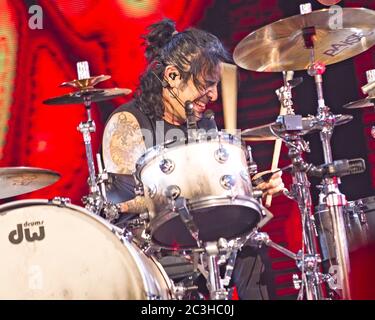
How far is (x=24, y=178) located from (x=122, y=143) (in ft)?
2.01

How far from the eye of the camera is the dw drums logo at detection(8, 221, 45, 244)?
226cm

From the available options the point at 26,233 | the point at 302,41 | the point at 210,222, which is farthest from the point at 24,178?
the point at 302,41

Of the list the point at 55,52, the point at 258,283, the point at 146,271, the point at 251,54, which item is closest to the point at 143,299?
the point at 146,271

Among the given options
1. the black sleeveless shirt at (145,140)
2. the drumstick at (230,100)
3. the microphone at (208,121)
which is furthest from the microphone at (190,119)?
the drumstick at (230,100)

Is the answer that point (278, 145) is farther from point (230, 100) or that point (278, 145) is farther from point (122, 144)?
point (122, 144)

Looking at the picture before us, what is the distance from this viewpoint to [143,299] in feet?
7.23

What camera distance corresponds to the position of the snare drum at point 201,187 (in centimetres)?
249

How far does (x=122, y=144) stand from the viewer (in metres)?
3.16

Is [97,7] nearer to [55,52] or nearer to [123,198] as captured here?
[55,52]

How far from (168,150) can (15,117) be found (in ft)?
5.65

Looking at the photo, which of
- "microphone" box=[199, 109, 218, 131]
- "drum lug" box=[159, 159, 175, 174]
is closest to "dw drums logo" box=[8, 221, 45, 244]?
"drum lug" box=[159, 159, 175, 174]

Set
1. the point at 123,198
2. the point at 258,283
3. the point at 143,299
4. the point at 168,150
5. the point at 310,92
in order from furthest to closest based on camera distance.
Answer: the point at 310,92 < the point at 258,283 < the point at 123,198 < the point at 168,150 < the point at 143,299

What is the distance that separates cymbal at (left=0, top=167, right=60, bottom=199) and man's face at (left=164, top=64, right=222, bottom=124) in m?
0.83

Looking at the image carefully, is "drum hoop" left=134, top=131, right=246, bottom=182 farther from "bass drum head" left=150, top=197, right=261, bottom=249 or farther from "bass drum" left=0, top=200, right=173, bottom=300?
"bass drum" left=0, top=200, right=173, bottom=300
